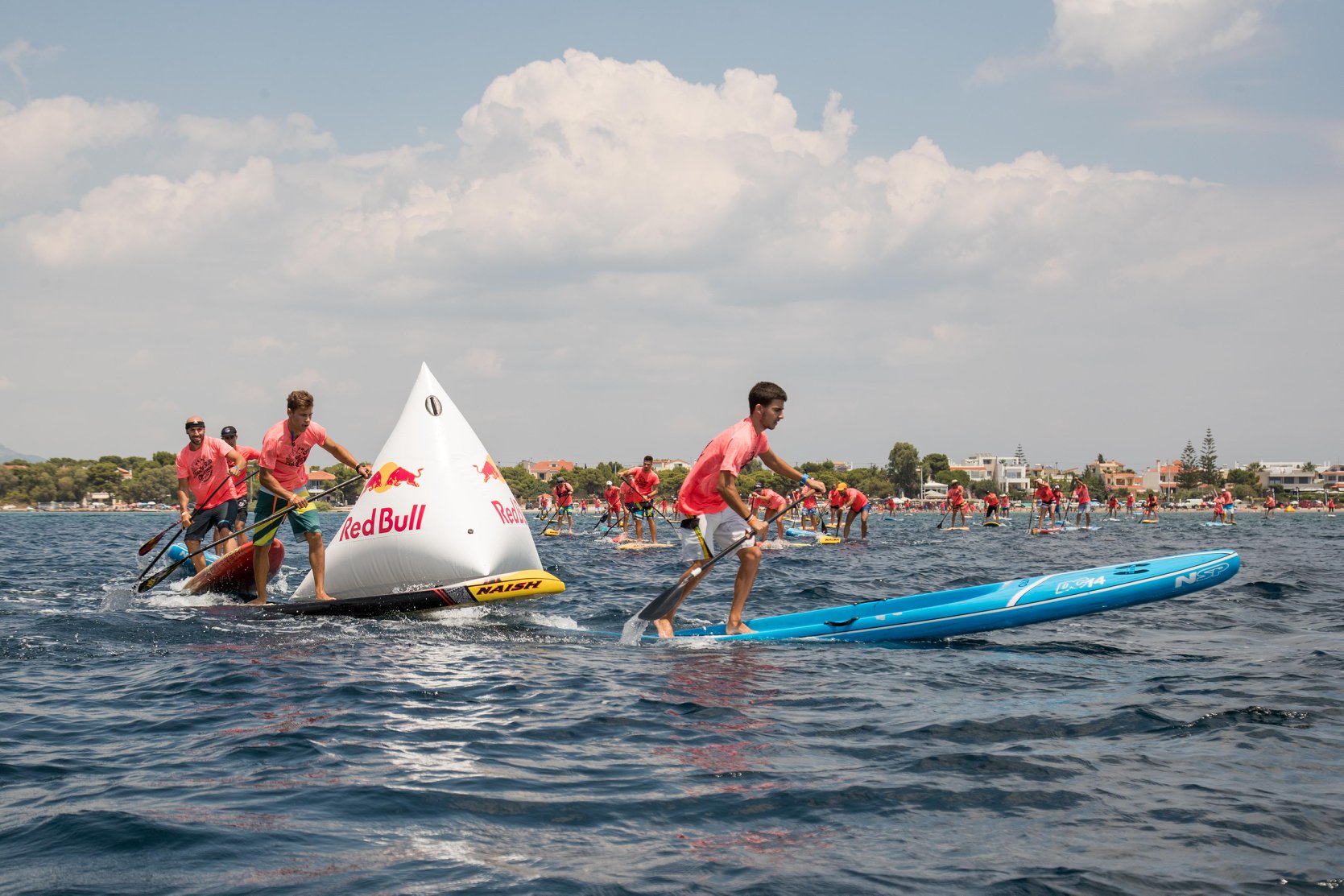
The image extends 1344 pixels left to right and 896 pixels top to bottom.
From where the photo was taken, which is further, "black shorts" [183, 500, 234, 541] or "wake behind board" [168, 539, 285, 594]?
"black shorts" [183, 500, 234, 541]

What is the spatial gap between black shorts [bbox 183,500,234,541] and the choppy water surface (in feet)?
12.5

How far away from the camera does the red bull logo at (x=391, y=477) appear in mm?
10391

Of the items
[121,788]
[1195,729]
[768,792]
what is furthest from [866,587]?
[121,788]

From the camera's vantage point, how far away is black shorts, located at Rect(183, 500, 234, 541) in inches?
531

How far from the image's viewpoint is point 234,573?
12.1m

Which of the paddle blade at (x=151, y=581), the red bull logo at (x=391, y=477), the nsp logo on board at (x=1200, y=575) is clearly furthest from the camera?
the paddle blade at (x=151, y=581)

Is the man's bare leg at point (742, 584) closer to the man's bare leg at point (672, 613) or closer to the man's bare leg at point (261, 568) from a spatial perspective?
the man's bare leg at point (672, 613)

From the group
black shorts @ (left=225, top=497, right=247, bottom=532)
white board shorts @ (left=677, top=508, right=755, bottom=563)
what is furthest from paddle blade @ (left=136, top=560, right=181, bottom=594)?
white board shorts @ (left=677, top=508, right=755, bottom=563)

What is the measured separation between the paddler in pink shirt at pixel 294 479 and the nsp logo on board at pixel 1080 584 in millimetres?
6533

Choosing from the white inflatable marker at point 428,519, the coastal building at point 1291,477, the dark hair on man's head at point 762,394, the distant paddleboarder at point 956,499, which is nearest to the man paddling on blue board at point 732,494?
the dark hair on man's head at point 762,394

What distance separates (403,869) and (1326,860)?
316 centimetres

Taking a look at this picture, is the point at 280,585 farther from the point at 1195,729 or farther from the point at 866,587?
the point at 1195,729

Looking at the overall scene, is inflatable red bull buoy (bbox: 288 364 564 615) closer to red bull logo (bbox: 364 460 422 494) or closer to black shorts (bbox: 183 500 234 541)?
red bull logo (bbox: 364 460 422 494)

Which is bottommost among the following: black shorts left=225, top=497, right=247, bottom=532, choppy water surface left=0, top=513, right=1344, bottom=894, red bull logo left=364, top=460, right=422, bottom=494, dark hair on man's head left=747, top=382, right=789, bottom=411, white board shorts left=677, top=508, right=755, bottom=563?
choppy water surface left=0, top=513, right=1344, bottom=894
